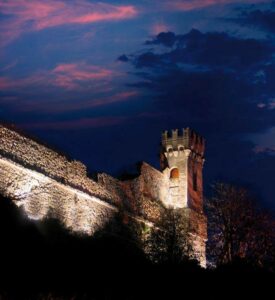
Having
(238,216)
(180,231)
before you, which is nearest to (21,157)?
(180,231)

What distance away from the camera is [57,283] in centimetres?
1791

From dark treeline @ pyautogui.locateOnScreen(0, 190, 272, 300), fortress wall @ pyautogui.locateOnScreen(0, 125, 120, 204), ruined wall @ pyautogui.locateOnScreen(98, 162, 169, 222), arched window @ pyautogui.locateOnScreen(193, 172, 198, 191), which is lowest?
dark treeline @ pyautogui.locateOnScreen(0, 190, 272, 300)

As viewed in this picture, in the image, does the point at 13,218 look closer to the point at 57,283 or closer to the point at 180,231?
the point at 57,283

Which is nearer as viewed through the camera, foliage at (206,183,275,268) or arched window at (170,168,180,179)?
foliage at (206,183,275,268)

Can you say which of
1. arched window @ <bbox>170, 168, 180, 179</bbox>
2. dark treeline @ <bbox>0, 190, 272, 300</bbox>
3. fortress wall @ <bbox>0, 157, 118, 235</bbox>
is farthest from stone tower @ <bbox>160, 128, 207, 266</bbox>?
dark treeline @ <bbox>0, 190, 272, 300</bbox>

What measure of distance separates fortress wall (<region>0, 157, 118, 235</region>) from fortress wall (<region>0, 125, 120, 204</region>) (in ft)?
1.10

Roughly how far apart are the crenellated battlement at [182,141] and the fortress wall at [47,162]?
1149cm

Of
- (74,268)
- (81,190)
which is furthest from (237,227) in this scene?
(74,268)

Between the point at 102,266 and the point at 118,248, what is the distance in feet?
17.1

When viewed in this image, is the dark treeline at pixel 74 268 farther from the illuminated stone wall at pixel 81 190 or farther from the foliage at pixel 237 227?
the foliage at pixel 237 227

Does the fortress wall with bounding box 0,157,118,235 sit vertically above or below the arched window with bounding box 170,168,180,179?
below

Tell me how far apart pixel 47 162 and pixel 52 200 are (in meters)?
1.77

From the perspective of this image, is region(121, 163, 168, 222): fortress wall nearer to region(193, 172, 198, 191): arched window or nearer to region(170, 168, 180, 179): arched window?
region(170, 168, 180, 179): arched window

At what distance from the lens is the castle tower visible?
4166cm
